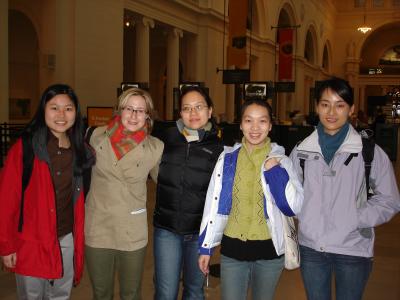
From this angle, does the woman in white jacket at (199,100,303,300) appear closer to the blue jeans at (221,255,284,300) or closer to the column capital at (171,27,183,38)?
the blue jeans at (221,255,284,300)

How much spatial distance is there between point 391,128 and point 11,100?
15613 mm

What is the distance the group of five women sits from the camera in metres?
2.76

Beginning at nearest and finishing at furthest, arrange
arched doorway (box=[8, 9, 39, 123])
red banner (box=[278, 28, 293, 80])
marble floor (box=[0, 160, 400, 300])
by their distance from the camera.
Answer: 1. marble floor (box=[0, 160, 400, 300])
2. arched doorway (box=[8, 9, 39, 123])
3. red banner (box=[278, 28, 293, 80])

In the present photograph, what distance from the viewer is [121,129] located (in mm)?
3176

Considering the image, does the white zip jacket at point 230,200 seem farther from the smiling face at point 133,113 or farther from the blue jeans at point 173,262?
the smiling face at point 133,113

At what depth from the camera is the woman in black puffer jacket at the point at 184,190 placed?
3.15m

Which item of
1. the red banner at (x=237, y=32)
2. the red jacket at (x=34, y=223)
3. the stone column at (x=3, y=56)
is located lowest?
the red jacket at (x=34, y=223)

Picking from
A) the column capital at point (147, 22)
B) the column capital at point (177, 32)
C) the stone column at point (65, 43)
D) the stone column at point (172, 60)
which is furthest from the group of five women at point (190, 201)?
the column capital at point (177, 32)

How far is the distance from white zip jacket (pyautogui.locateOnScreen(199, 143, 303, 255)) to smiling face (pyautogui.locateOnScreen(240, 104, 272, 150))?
122 mm

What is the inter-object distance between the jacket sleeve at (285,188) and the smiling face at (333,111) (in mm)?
389

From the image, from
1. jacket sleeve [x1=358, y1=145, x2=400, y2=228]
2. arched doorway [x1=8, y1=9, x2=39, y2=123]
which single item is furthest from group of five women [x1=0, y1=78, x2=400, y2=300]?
arched doorway [x1=8, y1=9, x2=39, y2=123]

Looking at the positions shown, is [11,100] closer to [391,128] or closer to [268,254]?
[391,128]

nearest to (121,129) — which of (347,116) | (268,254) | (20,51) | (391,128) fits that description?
(268,254)

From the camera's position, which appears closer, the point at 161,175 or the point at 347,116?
the point at 347,116
